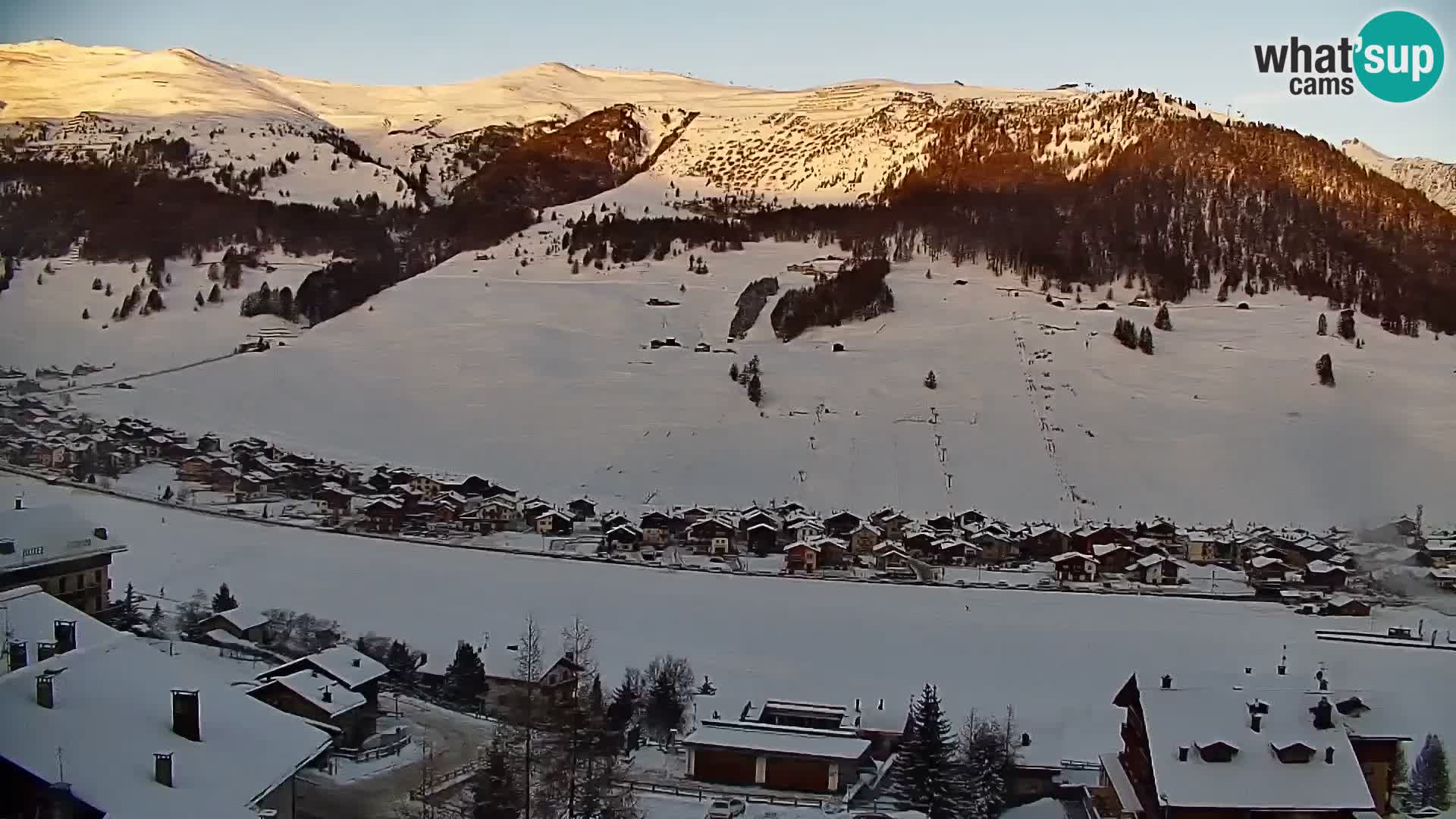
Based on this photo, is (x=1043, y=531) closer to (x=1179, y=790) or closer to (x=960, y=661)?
(x=960, y=661)

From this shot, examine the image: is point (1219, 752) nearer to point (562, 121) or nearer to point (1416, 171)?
point (1416, 171)

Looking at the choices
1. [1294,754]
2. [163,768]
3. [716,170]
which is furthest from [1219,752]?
[716,170]

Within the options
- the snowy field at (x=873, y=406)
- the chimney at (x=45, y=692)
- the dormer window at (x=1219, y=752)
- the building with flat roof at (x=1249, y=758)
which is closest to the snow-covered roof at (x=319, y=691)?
the chimney at (x=45, y=692)

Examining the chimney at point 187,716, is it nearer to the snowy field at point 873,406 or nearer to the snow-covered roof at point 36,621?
the snow-covered roof at point 36,621

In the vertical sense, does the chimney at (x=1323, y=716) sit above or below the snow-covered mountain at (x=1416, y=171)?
below

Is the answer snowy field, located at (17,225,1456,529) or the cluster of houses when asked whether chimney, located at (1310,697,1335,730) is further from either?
snowy field, located at (17,225,1456,529)
